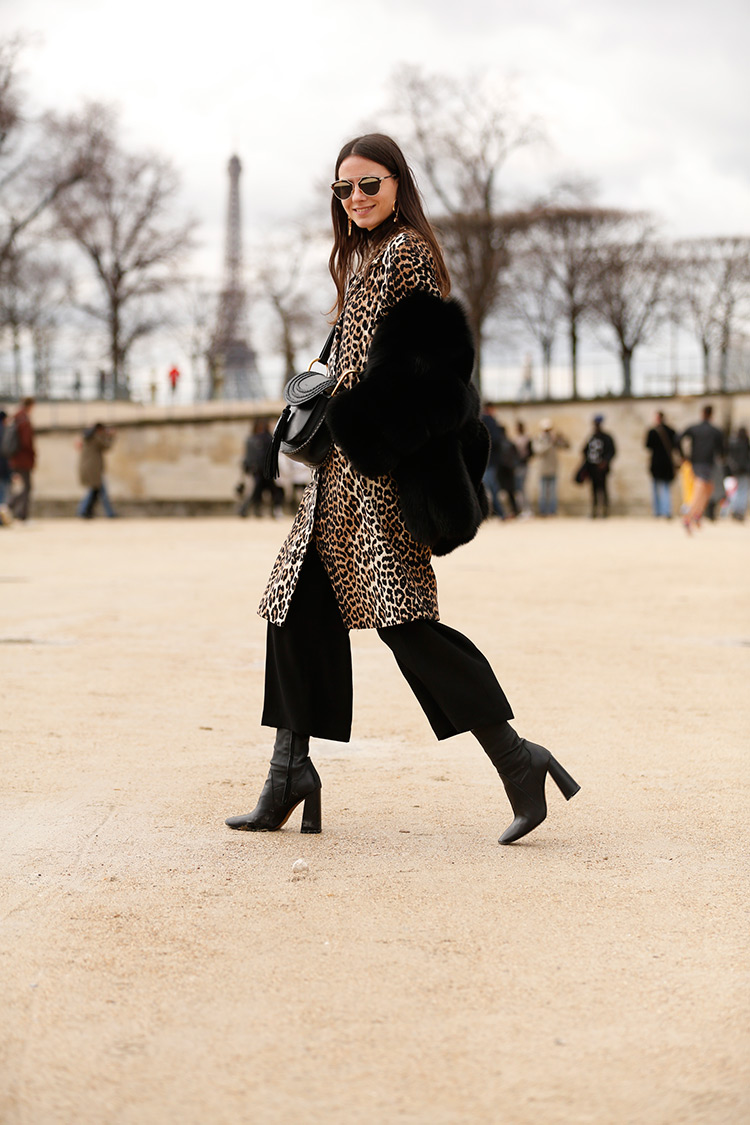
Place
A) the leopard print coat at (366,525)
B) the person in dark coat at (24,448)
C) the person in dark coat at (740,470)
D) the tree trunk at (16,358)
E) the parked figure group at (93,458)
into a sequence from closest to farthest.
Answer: the leopard print coat at (366,525), the person in dark coat at (24,448), the person in dark coat at (740,470), the parked figure group at (93,458), the tree trunk at (16,358)

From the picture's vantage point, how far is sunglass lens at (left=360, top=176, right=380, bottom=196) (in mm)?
3590

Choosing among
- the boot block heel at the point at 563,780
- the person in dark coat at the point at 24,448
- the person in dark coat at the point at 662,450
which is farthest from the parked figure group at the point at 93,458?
the boot block heel at the point at 563,780

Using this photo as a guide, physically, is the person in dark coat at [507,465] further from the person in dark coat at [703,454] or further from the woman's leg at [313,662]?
the woman's leg at [313,662]

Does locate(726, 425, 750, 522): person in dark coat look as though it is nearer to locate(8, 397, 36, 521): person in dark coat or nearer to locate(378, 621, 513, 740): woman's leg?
locate(8, 397, 36, 521): person in dark coat

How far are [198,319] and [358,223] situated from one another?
51268 mm

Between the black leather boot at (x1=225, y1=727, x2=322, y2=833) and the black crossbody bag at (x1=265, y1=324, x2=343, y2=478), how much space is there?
29.7 inches

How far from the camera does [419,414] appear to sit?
3.31 m

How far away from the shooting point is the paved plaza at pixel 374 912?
2.13 meters

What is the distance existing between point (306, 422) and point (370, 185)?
0.66m

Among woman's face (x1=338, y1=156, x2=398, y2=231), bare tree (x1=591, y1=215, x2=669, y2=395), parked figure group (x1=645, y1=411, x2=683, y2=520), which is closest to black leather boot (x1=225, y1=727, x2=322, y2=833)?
woman's face (x1=338, y1=156, x2=398, y2=231)

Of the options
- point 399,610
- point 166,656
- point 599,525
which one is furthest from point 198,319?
point 399,610

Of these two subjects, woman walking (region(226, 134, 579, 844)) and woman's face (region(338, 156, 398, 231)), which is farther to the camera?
woman's face (region(338, 156, 398, 231))

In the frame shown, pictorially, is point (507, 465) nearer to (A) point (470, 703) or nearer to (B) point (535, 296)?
(A) point (470, 703)

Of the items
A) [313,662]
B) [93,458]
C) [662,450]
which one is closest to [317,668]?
[313,662]
